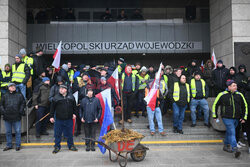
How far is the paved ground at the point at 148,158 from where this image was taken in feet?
23.0

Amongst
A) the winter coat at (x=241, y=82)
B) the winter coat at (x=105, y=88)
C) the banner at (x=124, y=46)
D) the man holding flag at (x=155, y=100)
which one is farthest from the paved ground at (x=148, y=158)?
the banner at (x=124, y=46)

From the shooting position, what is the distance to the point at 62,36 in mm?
18891

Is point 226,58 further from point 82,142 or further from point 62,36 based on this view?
point 62,36

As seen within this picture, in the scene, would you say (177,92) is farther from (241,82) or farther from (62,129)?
(62,129)

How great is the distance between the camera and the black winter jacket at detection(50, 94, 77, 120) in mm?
8461

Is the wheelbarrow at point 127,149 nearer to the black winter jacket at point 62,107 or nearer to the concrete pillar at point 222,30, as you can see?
the black winter jacket at point 62,107

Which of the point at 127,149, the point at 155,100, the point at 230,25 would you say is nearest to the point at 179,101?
the point at 155,100

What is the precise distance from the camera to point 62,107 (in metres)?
8.48

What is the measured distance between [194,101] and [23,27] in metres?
11.2

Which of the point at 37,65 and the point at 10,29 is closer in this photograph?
the point at 37,65

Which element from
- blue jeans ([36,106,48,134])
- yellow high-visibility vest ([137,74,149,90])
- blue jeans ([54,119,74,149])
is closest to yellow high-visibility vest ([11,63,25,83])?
blue jeans ([36,106,48,134])

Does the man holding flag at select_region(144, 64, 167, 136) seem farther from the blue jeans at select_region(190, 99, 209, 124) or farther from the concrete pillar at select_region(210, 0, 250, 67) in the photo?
the concrete pillar at select_region(210, 0, 250, 67)

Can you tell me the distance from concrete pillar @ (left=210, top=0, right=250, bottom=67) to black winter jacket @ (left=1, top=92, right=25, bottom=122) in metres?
10.6

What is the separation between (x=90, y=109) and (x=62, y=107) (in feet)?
2.98
